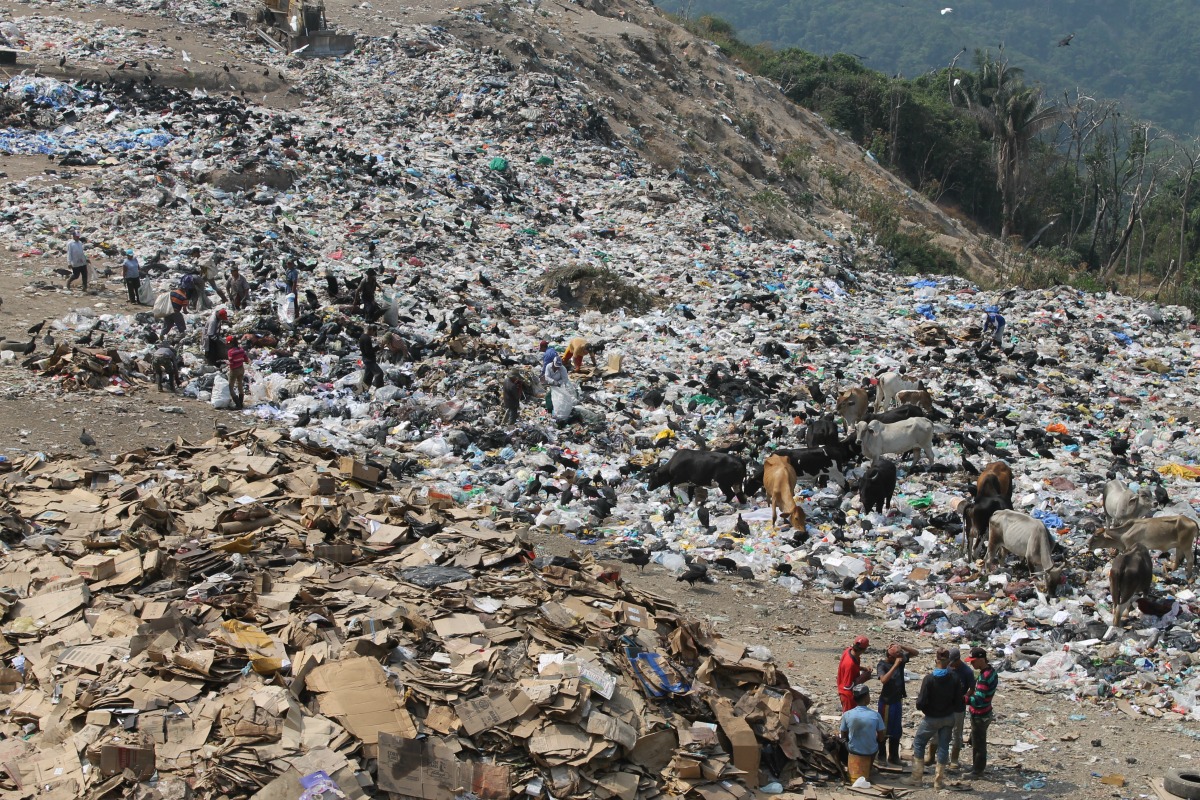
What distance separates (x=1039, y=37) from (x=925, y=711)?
513ft

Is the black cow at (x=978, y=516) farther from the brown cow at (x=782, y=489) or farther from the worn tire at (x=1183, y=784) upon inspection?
the worn tire at (x=1183, y=784)

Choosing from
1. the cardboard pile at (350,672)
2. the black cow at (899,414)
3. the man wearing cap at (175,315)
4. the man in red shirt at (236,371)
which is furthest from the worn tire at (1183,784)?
the man wearing cap at (175,315)

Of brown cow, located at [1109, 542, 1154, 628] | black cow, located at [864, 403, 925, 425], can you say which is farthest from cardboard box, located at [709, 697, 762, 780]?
black cow, located at [864, 403, 925, 425]

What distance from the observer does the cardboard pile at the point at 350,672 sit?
569cm

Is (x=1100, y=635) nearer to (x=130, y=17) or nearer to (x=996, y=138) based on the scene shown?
(x=130, y=17)

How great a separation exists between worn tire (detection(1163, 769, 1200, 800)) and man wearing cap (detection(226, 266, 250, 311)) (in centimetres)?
1281

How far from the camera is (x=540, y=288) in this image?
60.4 feet

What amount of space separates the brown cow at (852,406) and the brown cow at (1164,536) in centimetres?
428

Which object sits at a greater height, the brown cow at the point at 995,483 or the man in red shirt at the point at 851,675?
the brown cow at the point at 995,483

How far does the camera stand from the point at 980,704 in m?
6.60

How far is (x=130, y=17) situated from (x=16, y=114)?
23.5 feet

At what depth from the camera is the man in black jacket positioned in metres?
6.52

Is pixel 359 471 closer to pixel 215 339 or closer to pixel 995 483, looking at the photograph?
pixel 215 339

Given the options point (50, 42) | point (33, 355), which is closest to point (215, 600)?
point (33, 355)
